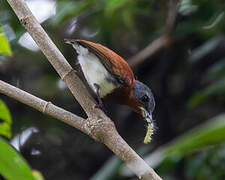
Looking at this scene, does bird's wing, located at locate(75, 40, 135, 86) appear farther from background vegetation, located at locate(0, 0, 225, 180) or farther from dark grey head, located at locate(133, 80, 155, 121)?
background vegetation, located at locate(0, 0, 225, 180)

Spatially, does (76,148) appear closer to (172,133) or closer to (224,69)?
(172,133)

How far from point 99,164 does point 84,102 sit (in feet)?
8.90

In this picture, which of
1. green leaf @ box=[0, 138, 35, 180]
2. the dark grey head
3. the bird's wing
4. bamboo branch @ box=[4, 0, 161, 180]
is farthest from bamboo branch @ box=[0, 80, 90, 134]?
the dark grey head

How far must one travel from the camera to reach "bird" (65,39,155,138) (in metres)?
2.91

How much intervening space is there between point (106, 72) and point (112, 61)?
0.12 meters

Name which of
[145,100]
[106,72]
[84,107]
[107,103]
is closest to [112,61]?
[106,72]

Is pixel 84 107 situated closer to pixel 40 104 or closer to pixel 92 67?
pixel 40 104

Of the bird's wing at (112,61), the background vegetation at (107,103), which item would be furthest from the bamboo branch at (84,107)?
the background vegetation at (107,103)

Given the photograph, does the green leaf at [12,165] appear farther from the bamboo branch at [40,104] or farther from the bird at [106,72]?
the bird at [106,72]

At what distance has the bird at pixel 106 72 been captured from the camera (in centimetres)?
291

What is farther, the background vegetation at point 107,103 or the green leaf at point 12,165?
the background vegetation at point 107,103

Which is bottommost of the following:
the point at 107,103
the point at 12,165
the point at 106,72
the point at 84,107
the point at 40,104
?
the point at 107,103

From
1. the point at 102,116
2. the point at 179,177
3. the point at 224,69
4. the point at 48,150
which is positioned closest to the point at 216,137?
the point at 102,116

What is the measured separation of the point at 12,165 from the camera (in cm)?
99
